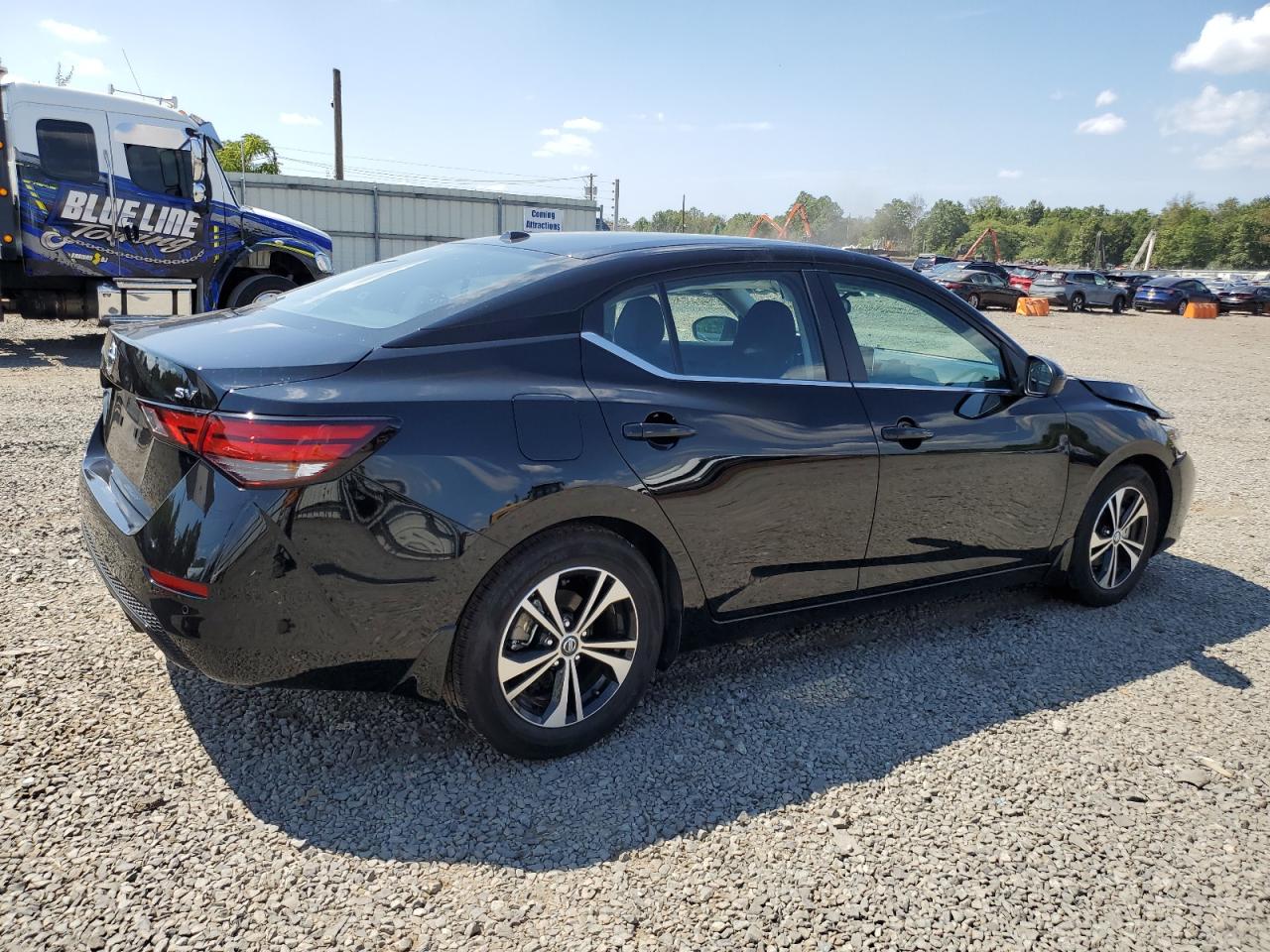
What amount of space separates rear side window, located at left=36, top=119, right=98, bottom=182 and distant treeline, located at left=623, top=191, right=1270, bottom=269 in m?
66.0

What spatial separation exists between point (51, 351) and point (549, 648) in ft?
Result: 39.8

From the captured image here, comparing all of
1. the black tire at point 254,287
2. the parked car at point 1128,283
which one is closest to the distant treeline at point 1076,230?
the parked car at point 1128,283

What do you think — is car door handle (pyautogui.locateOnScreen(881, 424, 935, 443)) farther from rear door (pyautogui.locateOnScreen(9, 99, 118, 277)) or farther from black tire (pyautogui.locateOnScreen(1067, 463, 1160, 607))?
rear door (pyautogui.locateOnScreen(9, 99, 118, 277))

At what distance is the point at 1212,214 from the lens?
353 feet

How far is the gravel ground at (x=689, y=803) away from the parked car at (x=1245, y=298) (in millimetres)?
42457

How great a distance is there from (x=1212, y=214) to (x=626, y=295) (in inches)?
4972

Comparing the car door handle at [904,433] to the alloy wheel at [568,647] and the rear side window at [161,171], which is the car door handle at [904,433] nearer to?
the alloy wheel at [568,647]

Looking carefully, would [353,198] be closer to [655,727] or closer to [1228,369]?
[1228,369]

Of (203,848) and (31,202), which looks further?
(31,202)

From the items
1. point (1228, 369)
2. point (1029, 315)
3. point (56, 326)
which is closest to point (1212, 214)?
point (1029, 315)

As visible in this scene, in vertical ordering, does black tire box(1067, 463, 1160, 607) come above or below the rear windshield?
below

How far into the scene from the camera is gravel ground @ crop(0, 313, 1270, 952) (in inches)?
92.7

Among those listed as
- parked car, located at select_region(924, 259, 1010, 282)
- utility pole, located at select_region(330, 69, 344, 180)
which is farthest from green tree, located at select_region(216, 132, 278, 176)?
parked car, located at select_region(924, 259, 1010, 282)

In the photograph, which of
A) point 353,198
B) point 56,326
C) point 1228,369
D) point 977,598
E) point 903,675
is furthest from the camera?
point 353,198
